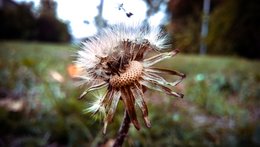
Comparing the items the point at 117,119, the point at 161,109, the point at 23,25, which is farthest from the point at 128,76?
the point at 23,25

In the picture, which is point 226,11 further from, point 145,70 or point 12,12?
point 12,12

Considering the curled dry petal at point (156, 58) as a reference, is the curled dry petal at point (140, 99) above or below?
below

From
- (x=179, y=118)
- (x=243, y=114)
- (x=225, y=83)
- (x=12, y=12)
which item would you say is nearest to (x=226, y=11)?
(x=225, y=83)

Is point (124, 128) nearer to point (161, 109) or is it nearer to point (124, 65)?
point (124, 65)

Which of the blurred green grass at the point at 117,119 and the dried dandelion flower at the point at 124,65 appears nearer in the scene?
the dried dandelion flower at the point at 124,65

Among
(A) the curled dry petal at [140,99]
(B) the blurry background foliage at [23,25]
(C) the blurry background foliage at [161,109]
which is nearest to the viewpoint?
(A) the curled dry petal at [140,99]

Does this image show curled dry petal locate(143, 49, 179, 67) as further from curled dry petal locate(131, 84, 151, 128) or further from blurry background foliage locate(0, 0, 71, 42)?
blurry background foliage locate(0, 0, 71, 42)

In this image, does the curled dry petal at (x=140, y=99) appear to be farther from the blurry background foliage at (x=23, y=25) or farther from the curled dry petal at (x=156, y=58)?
the blurry background foliage at (x=23, y=25)

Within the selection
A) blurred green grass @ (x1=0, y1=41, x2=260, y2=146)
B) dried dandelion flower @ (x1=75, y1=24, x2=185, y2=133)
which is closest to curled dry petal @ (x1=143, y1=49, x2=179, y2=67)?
dried dandelion flower @ (x1=75, y1=24, x2=185, y2=133)

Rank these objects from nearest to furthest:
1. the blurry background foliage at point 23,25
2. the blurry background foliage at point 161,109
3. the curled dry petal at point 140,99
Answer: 1. the curled dry petal at point 140,99
2. the blurry background foliage at point 161,109
3. the blurry background foliage at point 23,25

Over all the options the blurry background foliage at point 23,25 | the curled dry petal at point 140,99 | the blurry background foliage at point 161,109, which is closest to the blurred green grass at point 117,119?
the blurry background foliage at point 161,109
